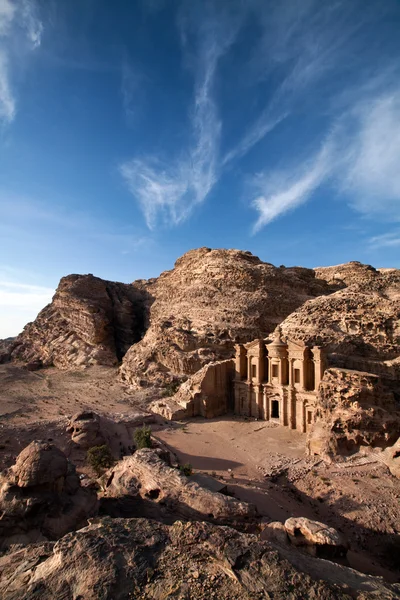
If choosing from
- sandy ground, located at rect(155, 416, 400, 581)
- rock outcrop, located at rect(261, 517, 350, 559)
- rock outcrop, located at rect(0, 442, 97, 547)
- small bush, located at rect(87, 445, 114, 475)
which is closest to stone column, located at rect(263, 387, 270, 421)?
sandy ground, located at rect(155, 416, 400, 581)

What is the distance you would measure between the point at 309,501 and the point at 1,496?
1283cm

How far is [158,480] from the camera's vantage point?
12258 mm

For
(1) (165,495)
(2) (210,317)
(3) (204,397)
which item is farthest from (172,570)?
(2) (210,317)

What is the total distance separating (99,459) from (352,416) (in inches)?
558

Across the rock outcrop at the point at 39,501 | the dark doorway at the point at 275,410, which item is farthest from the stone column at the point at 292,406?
the rock outcrop at the point at 39,501

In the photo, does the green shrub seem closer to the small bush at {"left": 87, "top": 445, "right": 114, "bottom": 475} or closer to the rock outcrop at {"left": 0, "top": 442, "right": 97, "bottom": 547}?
the small bush at {"left": 87, "top": 445, "right": 114, "bottom": 475}

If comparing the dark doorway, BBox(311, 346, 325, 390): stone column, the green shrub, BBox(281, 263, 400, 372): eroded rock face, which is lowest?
the dark doorway

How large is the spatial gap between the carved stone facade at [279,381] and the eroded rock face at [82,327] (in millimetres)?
25235

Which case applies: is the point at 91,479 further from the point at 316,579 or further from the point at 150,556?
the point at 316,579

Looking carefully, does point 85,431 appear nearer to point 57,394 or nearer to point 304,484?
point 304,484

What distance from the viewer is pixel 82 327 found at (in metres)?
51.2

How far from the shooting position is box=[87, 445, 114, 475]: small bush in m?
16.5

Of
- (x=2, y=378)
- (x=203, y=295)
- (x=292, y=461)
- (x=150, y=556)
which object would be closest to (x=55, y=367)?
(x=2, y=378)

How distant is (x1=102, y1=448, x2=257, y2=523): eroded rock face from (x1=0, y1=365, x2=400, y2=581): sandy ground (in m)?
2.19
